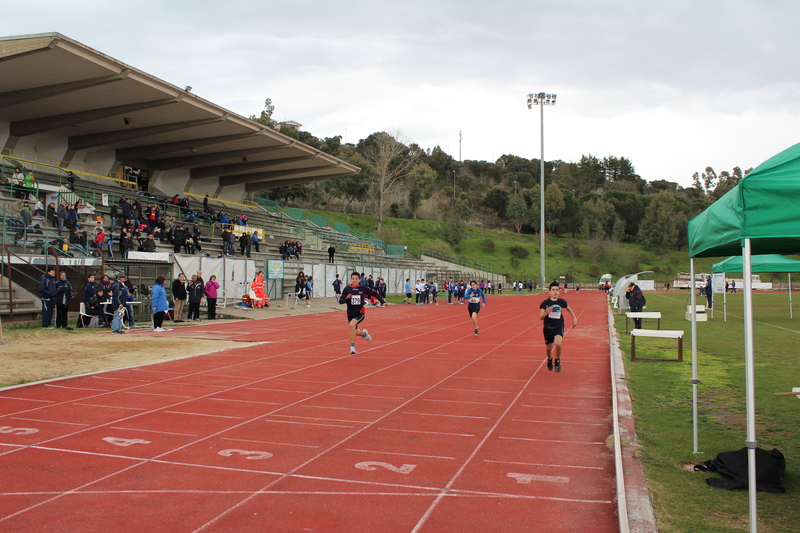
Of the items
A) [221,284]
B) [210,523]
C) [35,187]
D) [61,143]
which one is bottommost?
[210,523]

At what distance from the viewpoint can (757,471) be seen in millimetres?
5664

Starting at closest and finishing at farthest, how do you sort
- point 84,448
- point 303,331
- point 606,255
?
point 84,448
point 303,331
point 606,255

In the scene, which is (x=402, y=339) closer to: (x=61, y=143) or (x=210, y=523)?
(x=210, y=523)

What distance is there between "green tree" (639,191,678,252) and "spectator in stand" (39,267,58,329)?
82.4 metres

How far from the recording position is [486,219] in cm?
9425

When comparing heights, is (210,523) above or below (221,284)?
below

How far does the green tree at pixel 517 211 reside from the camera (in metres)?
90.8

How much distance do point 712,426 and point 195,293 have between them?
19.7 metres

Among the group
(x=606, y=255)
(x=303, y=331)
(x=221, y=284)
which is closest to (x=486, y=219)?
(x=606, y=255)

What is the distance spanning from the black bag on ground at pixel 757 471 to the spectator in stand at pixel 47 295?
18.3 m

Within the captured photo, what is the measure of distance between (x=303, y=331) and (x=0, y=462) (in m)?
14.2

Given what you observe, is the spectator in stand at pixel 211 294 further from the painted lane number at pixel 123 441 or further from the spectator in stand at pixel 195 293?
the painted lane number at pixel 123 441

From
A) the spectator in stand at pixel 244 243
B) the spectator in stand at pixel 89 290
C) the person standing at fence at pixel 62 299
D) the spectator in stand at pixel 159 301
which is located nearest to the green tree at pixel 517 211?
the spectator in stand at pixel 244 243

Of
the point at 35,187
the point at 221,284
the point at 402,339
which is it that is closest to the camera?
the point at 402,339
